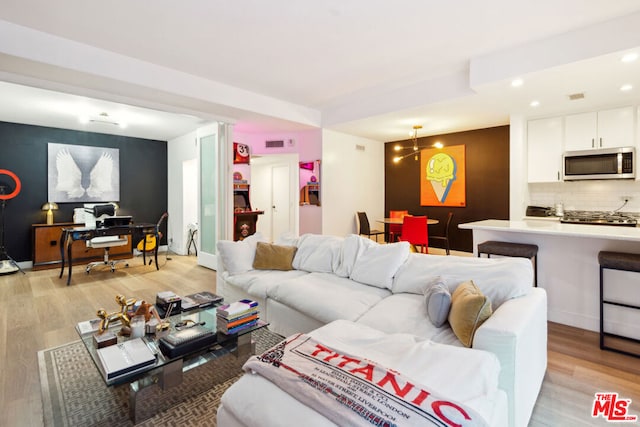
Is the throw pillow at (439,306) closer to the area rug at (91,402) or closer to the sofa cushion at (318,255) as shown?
the sofa cushion at (318,255)

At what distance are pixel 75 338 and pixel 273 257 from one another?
1.90 m

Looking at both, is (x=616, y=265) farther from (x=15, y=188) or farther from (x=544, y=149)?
(x=15, y=188)

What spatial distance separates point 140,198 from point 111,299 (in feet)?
12.0

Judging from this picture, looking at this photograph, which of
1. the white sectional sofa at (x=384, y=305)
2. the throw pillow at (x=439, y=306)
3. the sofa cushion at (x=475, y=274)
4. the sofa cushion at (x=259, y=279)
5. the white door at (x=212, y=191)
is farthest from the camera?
the white door at (x=212, y=191)

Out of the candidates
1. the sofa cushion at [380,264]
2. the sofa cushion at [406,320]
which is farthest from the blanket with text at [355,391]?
the sofa cushion at [380,264]

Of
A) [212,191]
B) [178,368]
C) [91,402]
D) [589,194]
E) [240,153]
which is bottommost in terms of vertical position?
[91,402]

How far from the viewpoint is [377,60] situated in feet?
11.8

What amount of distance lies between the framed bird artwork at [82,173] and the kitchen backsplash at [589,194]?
308 inches

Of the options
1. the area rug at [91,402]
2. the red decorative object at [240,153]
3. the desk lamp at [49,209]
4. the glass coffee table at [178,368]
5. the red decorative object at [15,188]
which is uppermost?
the red decorative object at [240,153]

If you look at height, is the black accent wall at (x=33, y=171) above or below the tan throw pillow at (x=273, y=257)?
above

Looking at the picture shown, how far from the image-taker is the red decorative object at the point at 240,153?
5.73 m

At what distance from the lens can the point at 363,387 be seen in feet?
4.06

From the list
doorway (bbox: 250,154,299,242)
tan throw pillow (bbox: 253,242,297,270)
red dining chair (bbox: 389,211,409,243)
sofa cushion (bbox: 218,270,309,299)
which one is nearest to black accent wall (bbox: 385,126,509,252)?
red dining chair (bbox: 389,211,409,243)

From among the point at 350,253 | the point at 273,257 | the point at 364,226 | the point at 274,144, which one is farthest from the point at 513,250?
the point at 274,144
